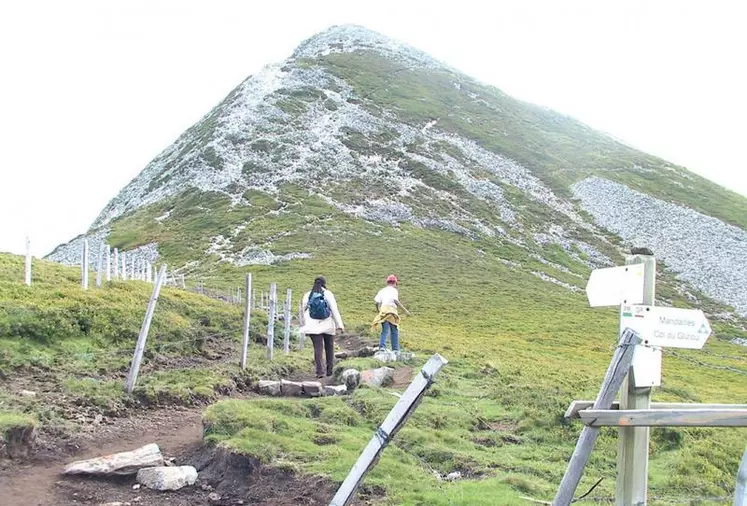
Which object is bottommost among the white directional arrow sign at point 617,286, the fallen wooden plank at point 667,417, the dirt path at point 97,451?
the dirt path at point 97,451

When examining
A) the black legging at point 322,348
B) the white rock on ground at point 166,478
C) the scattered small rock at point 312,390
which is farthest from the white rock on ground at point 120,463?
the black legging at point 322,348

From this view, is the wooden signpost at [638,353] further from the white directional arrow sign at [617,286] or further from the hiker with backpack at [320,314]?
the hiker with backpack at [320,314]

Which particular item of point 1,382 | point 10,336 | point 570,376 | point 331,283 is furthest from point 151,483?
point 331,283

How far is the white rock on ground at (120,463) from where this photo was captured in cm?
916

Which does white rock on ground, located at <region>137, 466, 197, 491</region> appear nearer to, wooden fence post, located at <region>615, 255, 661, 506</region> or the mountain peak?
wooden fence post, located at <region>615, 255, 661, 506</region>

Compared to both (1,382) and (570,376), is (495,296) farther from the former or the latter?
(1,382)

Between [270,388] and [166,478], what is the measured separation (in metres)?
6.62

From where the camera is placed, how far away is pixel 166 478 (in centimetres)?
910

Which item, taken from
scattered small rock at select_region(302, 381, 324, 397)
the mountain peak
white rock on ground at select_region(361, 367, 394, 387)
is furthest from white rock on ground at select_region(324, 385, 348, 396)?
the mountain peak

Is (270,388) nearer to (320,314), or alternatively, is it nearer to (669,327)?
(320,314)

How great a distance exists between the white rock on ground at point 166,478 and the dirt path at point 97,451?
235 mm

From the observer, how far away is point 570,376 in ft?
74.6

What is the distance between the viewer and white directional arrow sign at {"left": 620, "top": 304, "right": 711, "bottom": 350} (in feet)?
19.0

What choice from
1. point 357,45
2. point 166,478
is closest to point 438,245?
point 166,478
